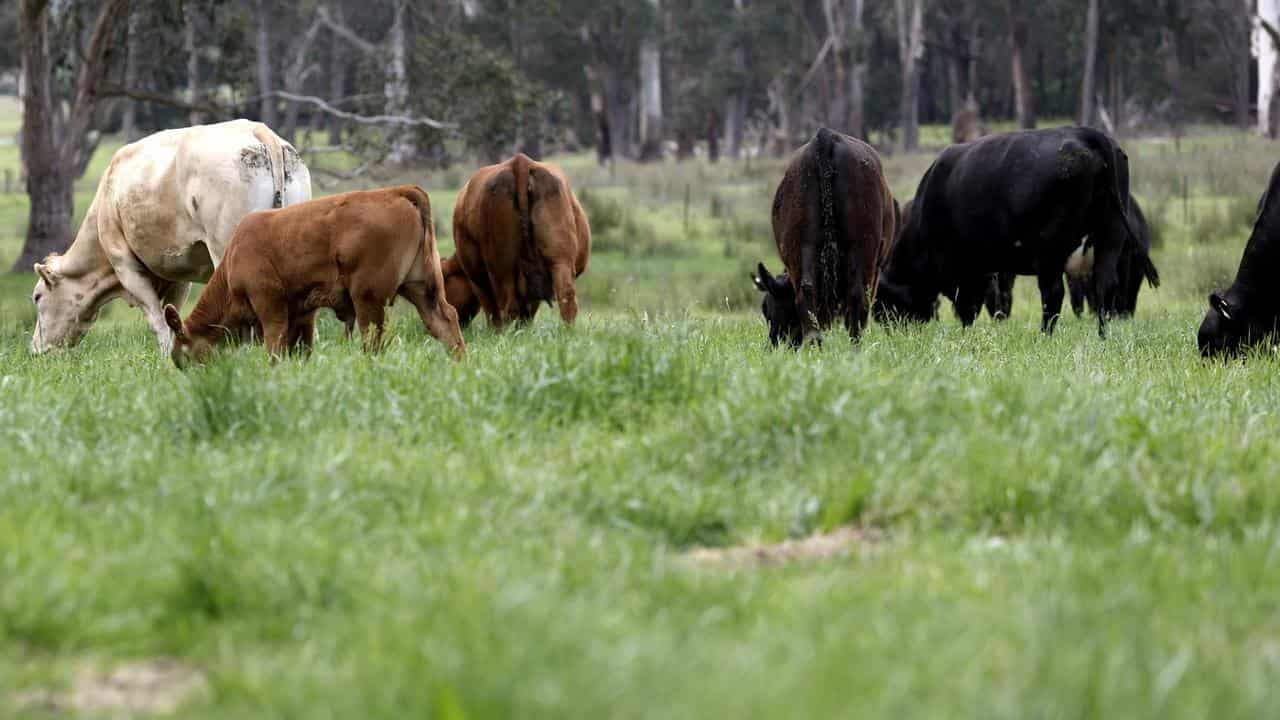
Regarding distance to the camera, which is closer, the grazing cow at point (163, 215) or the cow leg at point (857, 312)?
the cow leg at point (857, 312)

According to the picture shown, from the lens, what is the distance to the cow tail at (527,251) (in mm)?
10031

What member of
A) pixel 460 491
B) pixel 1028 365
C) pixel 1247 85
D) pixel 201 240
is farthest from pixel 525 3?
pixel 460 491

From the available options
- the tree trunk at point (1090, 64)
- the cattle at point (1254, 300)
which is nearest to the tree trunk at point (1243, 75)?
the tree trunk at point (1090, 64)

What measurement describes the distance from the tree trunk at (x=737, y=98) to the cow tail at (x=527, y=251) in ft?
132

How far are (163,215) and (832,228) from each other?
15.2ft

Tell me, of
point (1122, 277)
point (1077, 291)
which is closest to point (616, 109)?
point (1077, 291)

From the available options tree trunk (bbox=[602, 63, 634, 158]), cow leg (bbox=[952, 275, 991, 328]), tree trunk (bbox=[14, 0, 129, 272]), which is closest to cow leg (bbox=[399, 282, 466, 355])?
cow leg (bbox=[952, 275, 991, 328])

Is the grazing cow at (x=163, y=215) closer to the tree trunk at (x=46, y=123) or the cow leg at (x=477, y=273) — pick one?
the cow leg at (x=477, y=273)

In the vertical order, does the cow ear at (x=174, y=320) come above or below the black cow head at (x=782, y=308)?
above

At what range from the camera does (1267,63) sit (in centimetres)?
4388

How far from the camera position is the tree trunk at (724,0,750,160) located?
5225 centimetres

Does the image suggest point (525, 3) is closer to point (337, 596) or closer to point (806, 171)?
point (806, 171)

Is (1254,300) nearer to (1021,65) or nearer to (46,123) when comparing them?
(46,123)

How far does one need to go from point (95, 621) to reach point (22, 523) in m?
0.91
